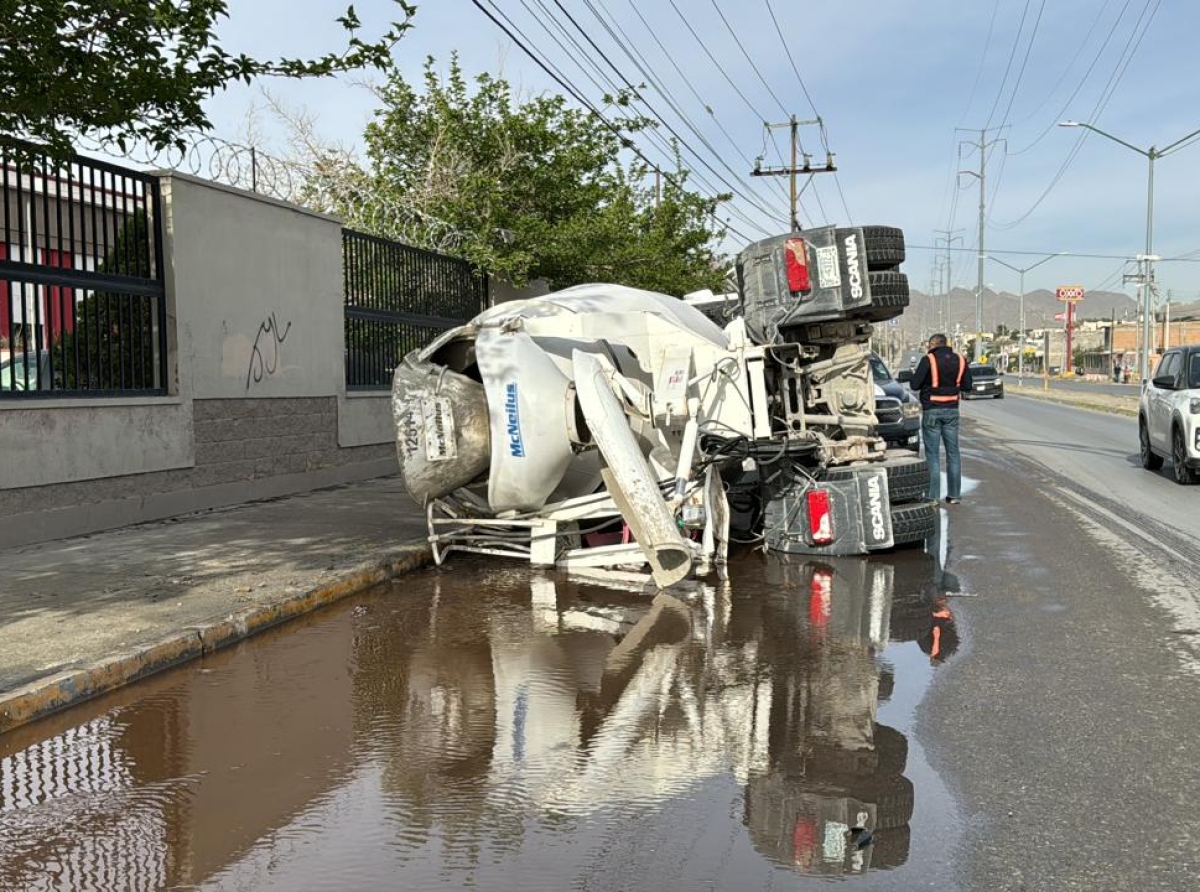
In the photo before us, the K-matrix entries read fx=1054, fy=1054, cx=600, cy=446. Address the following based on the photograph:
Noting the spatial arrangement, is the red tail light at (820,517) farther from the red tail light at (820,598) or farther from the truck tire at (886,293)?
the truck tire at (886,293)

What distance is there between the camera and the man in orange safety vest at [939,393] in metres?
12.6

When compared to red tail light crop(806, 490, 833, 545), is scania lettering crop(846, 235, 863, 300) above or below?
above

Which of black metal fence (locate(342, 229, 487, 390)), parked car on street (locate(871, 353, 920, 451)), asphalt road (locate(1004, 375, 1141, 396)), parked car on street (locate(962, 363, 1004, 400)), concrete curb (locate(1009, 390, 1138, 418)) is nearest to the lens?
black metal fence (locate(342, 229, 487, 390))

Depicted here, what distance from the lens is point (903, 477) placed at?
9.59m

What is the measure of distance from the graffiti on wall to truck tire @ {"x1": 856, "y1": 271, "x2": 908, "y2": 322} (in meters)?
7.25

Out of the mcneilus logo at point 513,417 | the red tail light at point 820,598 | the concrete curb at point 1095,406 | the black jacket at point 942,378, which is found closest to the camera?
the red tail light at point 820,598

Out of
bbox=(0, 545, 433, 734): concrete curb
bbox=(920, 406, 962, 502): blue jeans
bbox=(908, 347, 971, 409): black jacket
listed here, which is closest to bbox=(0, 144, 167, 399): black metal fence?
→ bbox=(0, 545, 433, 734): concrete curb

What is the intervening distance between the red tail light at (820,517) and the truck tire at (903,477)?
0.18 meters

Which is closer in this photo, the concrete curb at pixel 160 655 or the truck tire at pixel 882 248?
the concrete curb at pixel 160 655

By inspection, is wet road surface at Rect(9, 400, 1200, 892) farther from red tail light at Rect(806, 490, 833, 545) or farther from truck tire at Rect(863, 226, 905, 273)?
truck tire at Rect(863, 226, 905, 273)

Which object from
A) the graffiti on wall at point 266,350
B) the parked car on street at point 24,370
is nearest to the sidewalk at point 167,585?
the parked car on street at point 24,370

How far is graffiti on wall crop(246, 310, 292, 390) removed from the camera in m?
12.8

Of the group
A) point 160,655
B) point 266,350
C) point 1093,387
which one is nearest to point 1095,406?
point 266,350

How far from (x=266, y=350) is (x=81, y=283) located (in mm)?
3070
